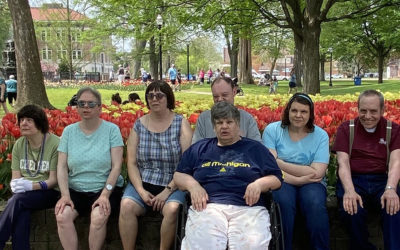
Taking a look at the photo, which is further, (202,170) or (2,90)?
(2,90)

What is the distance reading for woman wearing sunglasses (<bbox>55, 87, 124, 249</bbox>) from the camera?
3.93 m

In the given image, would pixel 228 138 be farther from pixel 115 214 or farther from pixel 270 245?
pixel 115 214

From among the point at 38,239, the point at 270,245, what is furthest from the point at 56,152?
the point at 270,245

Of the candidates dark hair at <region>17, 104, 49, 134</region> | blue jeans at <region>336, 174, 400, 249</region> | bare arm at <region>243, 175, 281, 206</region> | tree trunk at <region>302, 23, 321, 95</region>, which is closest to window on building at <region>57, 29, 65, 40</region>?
tree trunk at <region>302, 23, 321, 95</region>

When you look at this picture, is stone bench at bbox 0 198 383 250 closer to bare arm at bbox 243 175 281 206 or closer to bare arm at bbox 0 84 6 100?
bare arm at bbox 243 175 281 206

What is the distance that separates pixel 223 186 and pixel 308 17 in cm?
1367

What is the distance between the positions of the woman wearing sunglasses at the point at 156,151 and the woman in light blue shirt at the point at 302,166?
0.84 m

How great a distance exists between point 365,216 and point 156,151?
1886 millimetres

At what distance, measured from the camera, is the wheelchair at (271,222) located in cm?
329

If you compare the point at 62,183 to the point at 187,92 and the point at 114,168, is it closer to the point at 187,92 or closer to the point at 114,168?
the point at 114,168

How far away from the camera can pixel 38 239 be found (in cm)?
414

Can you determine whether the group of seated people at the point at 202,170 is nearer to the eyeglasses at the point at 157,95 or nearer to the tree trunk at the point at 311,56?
the eyeglasses at the point at 157,95

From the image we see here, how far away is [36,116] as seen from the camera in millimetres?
4027

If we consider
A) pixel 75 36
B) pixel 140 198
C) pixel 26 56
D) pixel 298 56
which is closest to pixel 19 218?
pixel 140 198
